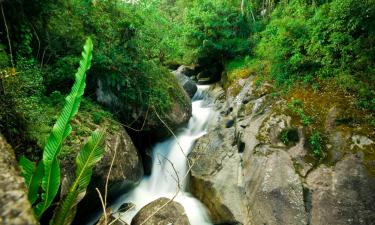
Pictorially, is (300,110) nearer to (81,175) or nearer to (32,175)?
(81,175)

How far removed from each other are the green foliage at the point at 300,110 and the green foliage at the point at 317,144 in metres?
0.34

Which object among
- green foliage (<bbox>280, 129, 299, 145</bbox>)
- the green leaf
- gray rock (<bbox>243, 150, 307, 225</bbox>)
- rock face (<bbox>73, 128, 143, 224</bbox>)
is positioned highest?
the green leaf

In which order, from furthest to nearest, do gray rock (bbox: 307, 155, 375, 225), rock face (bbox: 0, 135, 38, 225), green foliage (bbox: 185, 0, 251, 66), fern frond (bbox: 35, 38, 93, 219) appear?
green foliage (bbox: 185, 0, 251, 66) < gray rock (bbox: 307, 155, 375, 225) < fern frond (bbox: 35, 38, 93, 219) < rock face (bbox: 0, 135, 38, 225)

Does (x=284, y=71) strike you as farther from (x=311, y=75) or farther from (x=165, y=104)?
(x=165, y=104)

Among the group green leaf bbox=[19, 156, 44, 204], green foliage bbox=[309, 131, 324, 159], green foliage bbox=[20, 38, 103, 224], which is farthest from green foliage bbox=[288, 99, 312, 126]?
green leaf bbox=[19, 156, 44, 204]

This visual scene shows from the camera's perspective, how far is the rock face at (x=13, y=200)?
1.30 meters

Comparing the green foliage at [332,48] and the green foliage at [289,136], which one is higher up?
the green foliage at [332,48]

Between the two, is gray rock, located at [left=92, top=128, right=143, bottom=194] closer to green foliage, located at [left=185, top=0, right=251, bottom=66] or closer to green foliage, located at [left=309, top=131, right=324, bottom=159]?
green foliage, located at [left=309, top=131, right=324, bottom=159]

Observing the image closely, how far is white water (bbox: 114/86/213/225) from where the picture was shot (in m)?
5.92

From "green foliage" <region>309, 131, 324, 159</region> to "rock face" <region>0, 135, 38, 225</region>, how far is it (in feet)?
16.4

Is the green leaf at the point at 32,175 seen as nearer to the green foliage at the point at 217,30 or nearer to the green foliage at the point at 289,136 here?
the green foliage at the point at 289,136

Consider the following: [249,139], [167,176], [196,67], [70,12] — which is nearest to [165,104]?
[167,176]

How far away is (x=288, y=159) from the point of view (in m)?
5.37

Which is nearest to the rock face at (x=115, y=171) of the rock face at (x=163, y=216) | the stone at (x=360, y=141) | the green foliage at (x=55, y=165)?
the rock face at (x=163, y=216)
